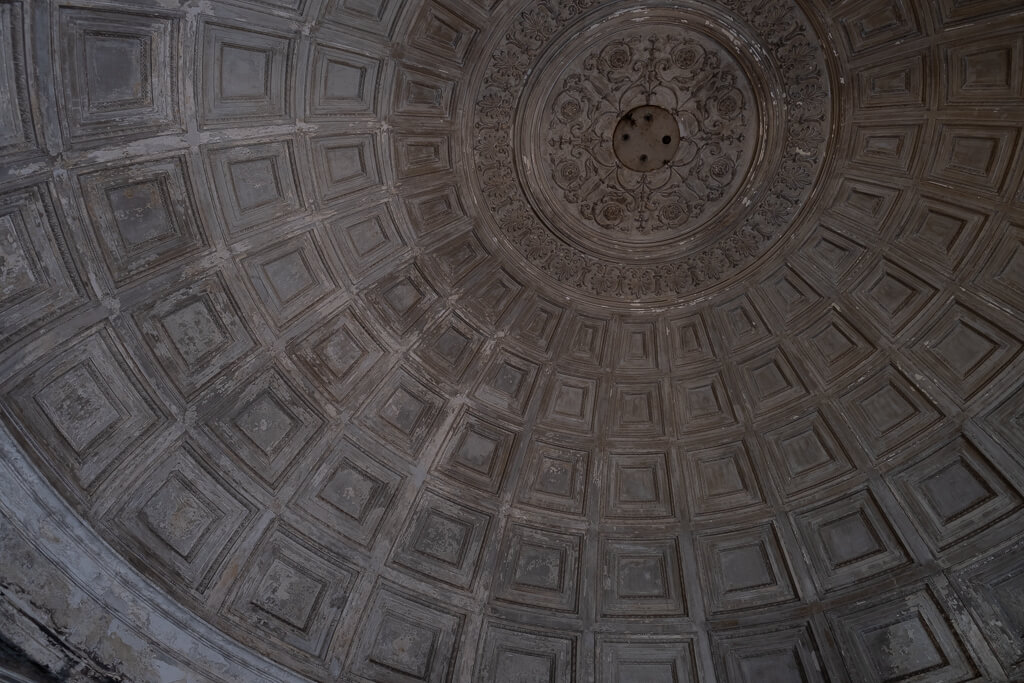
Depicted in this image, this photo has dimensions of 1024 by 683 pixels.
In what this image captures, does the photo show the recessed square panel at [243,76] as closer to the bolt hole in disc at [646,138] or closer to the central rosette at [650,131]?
the central rosette at [650,131]

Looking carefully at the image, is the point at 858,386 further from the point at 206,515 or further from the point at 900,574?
the point at 206,515

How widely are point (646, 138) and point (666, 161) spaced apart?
498 millimetres

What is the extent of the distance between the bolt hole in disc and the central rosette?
0.02m

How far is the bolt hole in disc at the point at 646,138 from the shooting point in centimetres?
1088

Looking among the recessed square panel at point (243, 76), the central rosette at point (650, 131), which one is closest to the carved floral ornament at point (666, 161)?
the central rosette at point (650, 131)

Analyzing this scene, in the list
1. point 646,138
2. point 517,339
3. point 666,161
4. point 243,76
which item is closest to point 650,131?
point 646,138

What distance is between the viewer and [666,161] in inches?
436

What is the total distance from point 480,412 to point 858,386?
19.3ft

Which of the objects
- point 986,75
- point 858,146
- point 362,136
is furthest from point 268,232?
point 986,75

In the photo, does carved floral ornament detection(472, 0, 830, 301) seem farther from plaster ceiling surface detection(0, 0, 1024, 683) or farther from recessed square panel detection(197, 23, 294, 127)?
recessed square panel detection(197, 23, 294, 127)

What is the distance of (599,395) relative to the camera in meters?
11.4

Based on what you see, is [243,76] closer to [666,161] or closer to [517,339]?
[517,339]

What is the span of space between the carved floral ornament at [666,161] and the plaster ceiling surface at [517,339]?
54 millimetres

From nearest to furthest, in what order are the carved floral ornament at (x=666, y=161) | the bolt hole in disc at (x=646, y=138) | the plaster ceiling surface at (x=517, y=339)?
the plaster ceiling surface at (x=517, y=339)
the carved floral ornament at (x=666, y=161)
the bolt hole in disc at (x=646, y=138)
